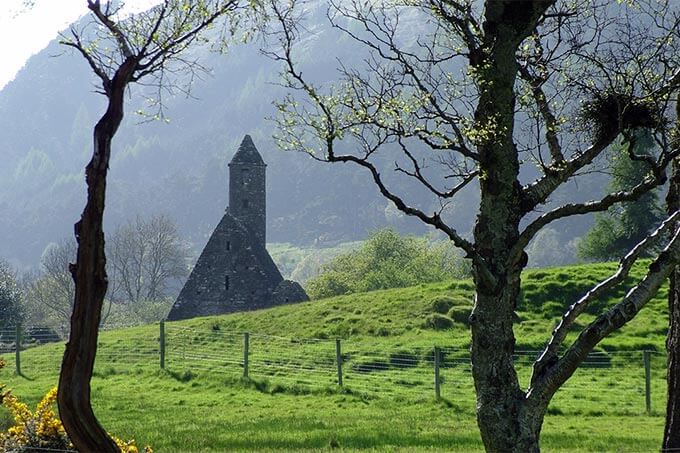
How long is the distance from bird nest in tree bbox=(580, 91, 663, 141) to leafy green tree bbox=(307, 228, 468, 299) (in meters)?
58.8

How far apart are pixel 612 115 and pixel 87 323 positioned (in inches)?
220

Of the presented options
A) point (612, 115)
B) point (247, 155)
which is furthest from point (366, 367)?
point (247, 155)

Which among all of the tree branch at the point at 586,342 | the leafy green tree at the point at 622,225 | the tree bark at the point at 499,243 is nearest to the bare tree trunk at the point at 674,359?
the tree branch at the point at 586,342

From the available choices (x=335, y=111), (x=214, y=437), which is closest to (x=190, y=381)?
(x=214, y=437)

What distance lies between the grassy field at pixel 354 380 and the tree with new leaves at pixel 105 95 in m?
7.23

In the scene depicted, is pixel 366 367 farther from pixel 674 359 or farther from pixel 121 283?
pixel 121 283

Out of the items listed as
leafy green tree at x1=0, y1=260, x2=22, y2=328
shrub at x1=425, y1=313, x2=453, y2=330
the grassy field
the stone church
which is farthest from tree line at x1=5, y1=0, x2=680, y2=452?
the stone church

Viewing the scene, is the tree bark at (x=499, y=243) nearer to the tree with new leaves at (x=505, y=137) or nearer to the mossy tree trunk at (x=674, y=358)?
the tree with new leaves at (x=505, y=137)

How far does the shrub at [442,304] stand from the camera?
3634 cm

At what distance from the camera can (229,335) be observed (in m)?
35.5

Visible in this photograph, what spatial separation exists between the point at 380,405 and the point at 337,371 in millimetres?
4507

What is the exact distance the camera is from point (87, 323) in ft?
22.6

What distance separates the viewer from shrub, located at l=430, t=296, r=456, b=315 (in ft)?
119

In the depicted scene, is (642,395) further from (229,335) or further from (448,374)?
(229,335)
